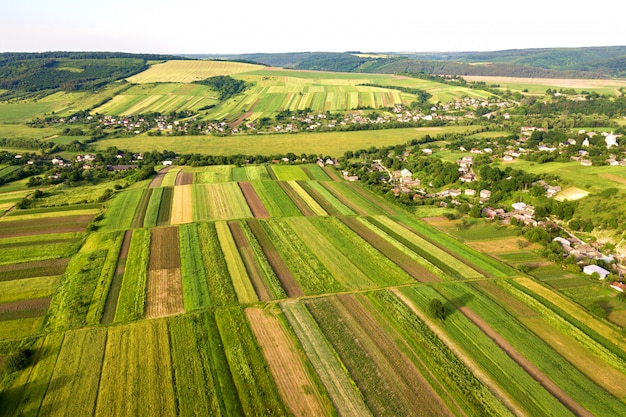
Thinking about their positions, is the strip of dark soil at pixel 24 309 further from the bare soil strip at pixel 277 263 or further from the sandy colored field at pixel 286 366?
the bare soil strip at pixel 277 263

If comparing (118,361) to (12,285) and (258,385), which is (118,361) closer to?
(258,385)

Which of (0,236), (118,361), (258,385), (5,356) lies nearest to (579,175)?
(258,385)

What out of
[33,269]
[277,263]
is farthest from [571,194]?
[33,269]

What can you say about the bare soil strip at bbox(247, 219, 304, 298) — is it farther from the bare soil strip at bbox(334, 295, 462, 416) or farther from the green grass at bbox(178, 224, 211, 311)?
the green grass at bbox(178, 224, 211, 311)

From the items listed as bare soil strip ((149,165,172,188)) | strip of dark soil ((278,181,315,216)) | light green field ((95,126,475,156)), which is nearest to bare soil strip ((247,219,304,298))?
strip of dark soil ((278,181,315,216))

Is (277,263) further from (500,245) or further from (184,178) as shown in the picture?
(184,178)
